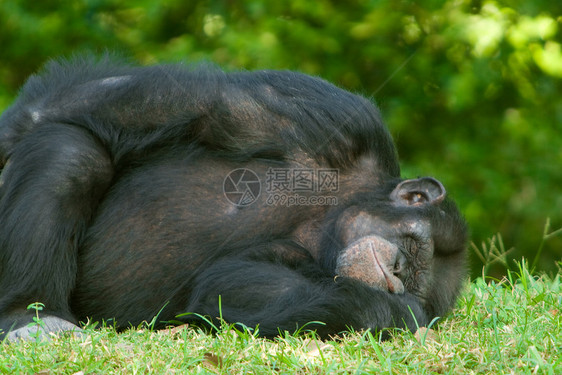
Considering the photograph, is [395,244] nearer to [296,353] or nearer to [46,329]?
[296,353]

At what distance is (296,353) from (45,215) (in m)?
1.57

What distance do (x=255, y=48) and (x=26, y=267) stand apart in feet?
16.6

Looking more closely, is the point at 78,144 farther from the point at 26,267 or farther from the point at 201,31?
the point at 201,31

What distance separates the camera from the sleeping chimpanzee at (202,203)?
3.76 m

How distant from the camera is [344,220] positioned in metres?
4.00

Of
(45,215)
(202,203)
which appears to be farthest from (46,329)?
(202,203)

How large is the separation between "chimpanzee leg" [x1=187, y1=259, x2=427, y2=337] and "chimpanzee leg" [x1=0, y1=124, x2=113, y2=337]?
720 millimetres

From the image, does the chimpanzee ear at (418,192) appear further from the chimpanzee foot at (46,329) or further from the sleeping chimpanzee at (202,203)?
the chimpanzee foot at (46,329)

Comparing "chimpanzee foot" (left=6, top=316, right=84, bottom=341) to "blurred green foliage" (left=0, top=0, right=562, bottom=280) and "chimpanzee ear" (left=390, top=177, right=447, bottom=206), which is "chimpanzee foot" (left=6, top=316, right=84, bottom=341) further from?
"blurred green foliage" (left=0, top=0, right=562, bottom=280)

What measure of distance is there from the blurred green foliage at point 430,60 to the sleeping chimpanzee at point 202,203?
14.2 ft

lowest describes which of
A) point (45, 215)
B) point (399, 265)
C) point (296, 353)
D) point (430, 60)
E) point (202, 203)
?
point (430, 60)

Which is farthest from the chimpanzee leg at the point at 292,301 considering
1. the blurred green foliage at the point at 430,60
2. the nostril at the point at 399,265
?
the blurred green foliage at the point at 430,60

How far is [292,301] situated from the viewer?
3596mm

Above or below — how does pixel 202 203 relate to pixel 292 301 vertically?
above
